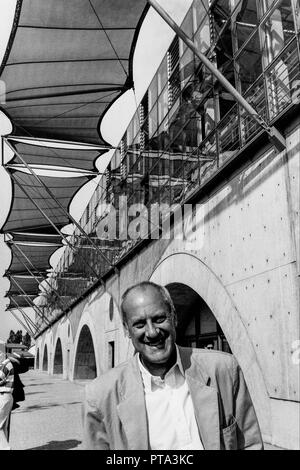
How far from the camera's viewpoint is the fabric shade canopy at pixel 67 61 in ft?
37.0

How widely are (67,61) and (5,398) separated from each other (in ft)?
29.2

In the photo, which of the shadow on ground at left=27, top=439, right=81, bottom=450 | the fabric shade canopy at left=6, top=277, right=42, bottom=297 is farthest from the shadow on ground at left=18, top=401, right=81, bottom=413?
the fabric shade canopy at left=6, top=277, right=42, bottom=297

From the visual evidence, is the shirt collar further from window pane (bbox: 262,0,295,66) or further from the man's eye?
window pane (bbox: 262,0,295,66)

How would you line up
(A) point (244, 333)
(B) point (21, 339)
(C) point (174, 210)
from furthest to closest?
(B) point (21, 339) → (C) point (174, 210) → (A) point (244, 333)

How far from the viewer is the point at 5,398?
24.0 feet

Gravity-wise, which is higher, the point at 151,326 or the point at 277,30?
the point at 277,30

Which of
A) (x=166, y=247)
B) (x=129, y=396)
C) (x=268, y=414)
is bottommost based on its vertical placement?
(x=268, y=414)

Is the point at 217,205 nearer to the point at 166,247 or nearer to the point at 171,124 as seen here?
the point at 166,247

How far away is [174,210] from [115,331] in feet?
26.4

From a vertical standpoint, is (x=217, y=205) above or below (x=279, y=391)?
above

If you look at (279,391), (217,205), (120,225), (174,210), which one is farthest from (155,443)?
(120,225)

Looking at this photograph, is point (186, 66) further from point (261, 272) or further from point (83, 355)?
point (83, 355)

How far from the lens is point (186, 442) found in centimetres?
206

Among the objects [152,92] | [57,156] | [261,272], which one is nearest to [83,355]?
[57,156]
